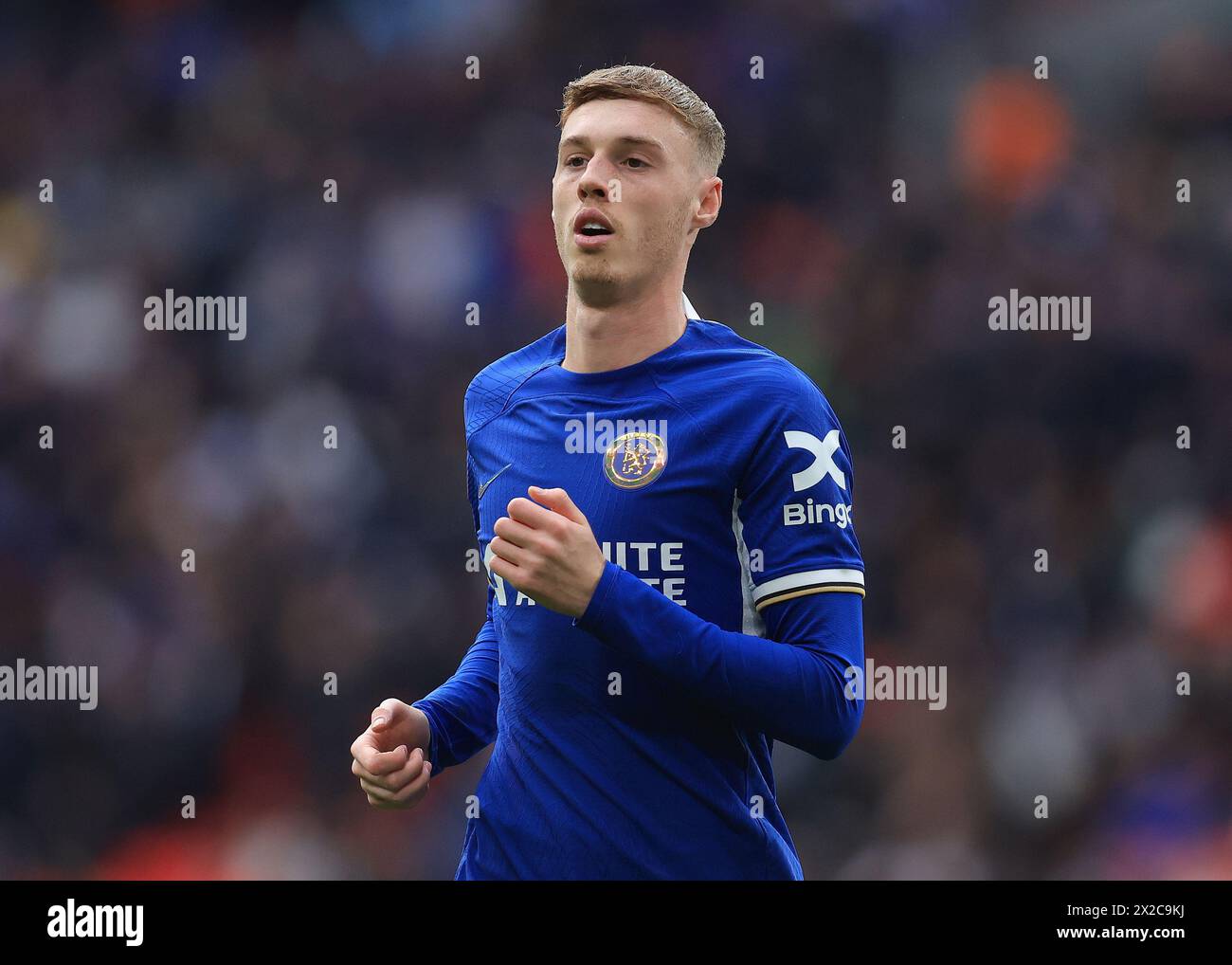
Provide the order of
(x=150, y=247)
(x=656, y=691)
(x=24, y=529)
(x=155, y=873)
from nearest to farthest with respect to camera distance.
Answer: (x=656, y=691)
(x=155, y=873)
(x=24, y=529)
(x=150, y=247)

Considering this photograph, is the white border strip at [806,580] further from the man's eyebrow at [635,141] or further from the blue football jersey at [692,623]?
the man's eyebrow at [635,141]

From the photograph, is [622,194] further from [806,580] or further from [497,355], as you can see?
[497,355]

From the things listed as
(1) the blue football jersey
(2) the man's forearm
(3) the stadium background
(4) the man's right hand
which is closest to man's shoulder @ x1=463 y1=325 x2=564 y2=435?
(1) the blue football jersey

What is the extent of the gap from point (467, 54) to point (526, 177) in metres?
0.79

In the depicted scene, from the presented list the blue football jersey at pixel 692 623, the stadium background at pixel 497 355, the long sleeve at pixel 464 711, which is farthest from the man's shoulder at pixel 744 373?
the stadium background at pixel 497 355

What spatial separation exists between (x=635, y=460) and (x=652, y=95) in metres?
0.68

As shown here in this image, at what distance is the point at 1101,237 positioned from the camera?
20.8 ft

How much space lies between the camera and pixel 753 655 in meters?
2.08

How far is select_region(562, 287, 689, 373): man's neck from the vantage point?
7.95ft

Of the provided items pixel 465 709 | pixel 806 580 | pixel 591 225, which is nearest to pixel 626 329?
pixel 591 225

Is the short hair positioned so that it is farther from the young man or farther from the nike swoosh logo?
the nike swoosh logo

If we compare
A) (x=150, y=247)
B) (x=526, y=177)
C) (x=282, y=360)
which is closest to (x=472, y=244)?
(x=526, y=177)

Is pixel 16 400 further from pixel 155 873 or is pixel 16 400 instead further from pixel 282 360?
pixel 155 873

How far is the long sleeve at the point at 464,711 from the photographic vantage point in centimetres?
251
